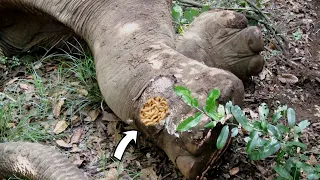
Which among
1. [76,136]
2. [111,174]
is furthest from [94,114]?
[111,174]

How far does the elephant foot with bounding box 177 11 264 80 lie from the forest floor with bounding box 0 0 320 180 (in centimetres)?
26

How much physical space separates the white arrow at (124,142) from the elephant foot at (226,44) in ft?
1.52

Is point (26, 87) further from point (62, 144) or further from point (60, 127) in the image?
point (62, 144)

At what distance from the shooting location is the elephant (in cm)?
207

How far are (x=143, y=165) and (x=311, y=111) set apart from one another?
0.93 meters

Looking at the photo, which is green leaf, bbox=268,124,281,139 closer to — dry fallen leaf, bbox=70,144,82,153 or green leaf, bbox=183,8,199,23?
dry fallen leaf, bbox=70,144,82,153

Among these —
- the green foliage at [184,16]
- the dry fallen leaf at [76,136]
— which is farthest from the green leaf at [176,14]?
the dry fallen leaf at [76,136]

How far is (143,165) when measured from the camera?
2422mm

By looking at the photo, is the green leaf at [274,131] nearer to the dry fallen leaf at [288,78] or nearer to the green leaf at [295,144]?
the green leaf at [295,144]

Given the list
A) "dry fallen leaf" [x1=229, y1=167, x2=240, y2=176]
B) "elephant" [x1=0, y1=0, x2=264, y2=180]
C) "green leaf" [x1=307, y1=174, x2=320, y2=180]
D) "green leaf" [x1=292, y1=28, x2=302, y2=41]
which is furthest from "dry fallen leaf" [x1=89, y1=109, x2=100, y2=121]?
"green leaf" [x1=292, y1=28, x2=302, y2=41]

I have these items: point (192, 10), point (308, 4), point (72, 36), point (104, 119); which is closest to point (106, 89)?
point (104, 119)

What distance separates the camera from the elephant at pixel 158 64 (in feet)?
6.80

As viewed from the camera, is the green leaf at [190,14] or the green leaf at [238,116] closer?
the green leaf at [238,116]

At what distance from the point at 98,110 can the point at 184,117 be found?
2.71 ft
